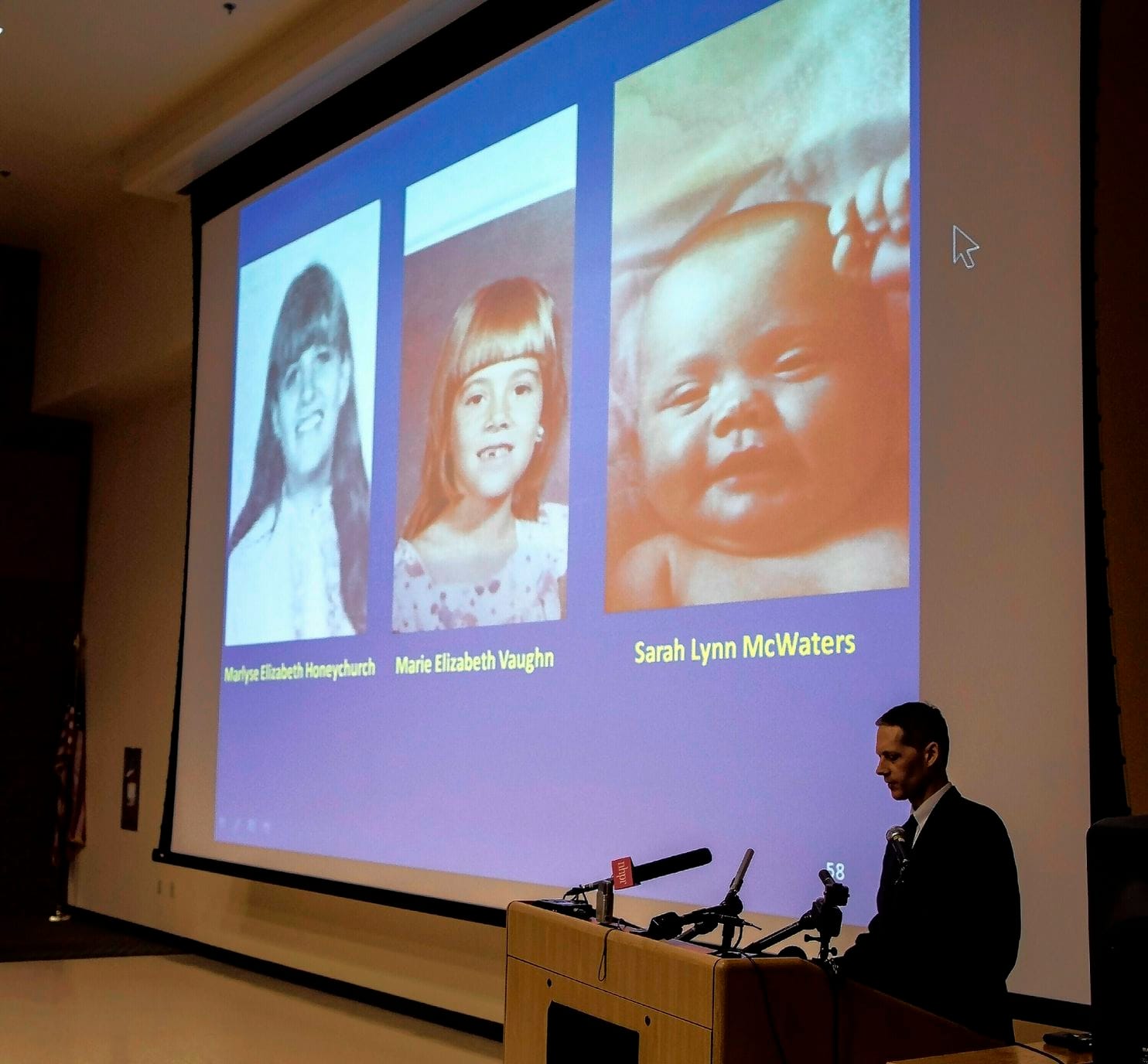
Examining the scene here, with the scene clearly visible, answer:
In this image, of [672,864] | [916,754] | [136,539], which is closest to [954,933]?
[916,754]

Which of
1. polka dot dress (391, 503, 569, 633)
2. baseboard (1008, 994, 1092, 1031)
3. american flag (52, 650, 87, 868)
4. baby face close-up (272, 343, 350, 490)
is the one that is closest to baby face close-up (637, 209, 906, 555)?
polka dot dress (391, 503, 569, 633)

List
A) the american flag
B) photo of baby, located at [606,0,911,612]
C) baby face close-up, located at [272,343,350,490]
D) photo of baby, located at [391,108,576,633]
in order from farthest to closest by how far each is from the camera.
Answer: the american flag < baby face close-up, located at [272,343,350,490] < photo of baby, located at [391,108,576,633] < photo of baby, located at [606,0,911,612]

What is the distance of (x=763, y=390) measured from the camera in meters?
3.61

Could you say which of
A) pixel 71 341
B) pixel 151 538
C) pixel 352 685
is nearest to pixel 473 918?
pixel 352 685

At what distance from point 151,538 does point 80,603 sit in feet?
4.13

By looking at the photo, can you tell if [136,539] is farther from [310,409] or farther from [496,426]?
[496,426]

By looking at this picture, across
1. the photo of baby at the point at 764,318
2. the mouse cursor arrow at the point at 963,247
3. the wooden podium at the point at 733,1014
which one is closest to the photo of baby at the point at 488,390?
the photo of baby at the point at 764,318

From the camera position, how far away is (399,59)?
220 inches

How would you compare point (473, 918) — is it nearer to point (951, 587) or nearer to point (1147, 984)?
point (951, 587)

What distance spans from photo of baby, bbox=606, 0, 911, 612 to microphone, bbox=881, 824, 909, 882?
88 centimetres

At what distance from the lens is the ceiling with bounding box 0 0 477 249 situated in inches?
227

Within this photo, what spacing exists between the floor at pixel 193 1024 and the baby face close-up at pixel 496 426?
207 centimetres

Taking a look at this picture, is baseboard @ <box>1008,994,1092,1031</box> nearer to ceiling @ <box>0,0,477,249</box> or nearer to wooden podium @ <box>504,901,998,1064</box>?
wooden podium @ <box>504,901,998,1064</box>

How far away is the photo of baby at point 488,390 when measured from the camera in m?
4.40
